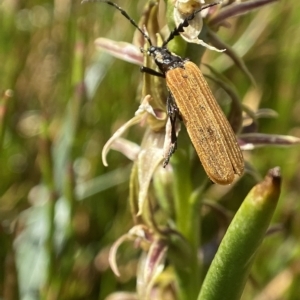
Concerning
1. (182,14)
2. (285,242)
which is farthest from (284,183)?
(182,14)

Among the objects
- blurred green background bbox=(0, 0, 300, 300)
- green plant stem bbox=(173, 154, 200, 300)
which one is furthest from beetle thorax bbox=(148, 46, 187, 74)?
blurred green background bbox=(0, 0, 300, 300)

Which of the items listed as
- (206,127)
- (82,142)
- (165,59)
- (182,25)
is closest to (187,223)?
(206,127)

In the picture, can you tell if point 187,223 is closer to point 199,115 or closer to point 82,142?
point 199,115

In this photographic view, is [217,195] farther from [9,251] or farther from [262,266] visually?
[9,251]

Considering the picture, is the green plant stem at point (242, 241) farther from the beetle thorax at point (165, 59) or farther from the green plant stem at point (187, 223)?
the beetle thorax at point (165, 59)

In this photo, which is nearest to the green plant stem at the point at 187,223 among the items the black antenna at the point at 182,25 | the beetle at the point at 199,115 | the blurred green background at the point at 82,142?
the beetle at the point at 199,115

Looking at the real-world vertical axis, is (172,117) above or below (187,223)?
above

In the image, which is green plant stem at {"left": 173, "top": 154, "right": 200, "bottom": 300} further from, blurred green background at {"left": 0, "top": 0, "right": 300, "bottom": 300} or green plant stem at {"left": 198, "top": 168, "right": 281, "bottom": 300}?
green plant stem at {"left": 198, "top": 168, "right": 281, "bottom": 300}
